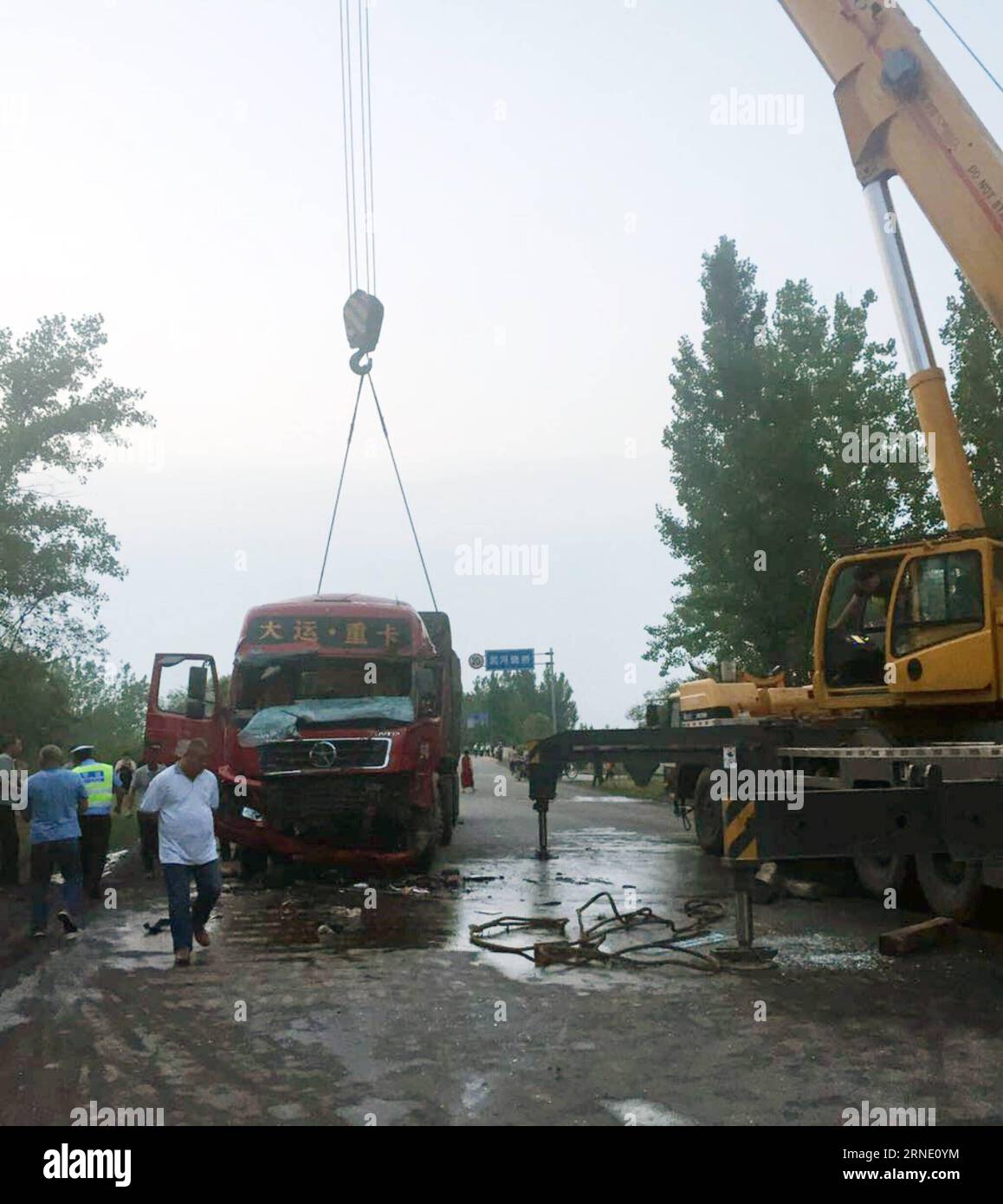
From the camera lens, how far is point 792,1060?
625 cm

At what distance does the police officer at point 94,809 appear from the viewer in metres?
13.4

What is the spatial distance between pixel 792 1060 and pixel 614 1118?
4.42 ft

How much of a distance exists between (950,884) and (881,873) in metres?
1.44

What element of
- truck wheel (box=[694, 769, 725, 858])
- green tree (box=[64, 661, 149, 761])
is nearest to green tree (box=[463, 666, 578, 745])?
green tree (box=[64, 661, 149, 761])

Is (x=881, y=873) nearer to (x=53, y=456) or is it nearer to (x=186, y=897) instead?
(x=186, y=897)

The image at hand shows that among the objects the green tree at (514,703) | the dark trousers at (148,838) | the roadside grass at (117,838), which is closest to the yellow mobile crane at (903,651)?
the dark trousers at (148,838)

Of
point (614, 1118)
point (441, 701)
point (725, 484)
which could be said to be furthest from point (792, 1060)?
point (725, 484)

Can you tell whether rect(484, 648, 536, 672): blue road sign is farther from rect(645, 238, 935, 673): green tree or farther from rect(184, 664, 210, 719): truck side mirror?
rect(184, 664, 210, 719): truck side mirror

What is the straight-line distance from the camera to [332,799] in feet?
45.8

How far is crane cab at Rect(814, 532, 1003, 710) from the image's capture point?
10.2 metres

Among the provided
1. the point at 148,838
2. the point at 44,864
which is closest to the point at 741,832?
the point at 44,864

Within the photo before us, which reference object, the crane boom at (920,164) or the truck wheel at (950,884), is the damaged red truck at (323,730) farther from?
the crane boom at (920,164)

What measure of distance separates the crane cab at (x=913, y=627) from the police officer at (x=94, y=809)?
7471 mm

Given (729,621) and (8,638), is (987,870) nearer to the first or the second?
(729,621)
